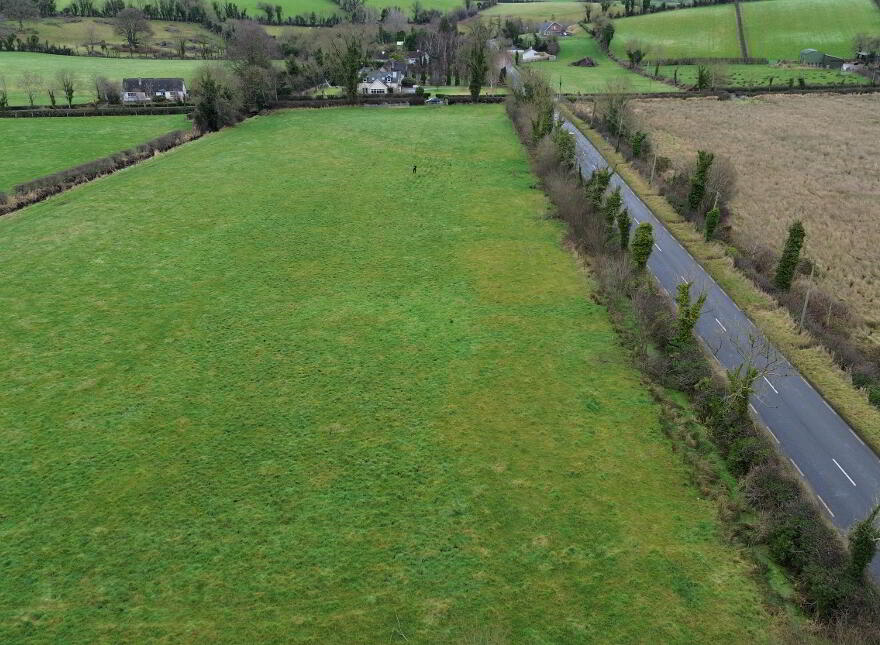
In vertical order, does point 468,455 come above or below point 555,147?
below

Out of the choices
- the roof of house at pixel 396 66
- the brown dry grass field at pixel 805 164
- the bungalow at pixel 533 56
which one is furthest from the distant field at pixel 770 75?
the roof of house at pixel 396 66

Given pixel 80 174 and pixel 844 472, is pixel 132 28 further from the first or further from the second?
pixel 844 472

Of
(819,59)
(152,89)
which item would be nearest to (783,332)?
(152,89)

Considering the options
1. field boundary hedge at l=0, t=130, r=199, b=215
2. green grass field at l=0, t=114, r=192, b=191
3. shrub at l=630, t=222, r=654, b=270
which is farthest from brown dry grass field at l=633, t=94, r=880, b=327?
green grass field at l=0, t=114, r=192, b=191

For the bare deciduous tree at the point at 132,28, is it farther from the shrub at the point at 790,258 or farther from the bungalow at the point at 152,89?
the shrub at the point at 790,258

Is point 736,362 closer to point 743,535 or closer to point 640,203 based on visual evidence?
point 743,535

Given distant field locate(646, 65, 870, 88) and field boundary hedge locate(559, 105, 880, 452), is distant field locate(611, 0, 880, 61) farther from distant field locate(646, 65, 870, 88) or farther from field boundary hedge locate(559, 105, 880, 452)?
field boundary hedge locate(559, 105, 880, 452)

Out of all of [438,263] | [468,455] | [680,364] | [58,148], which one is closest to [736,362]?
[680,364]
